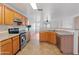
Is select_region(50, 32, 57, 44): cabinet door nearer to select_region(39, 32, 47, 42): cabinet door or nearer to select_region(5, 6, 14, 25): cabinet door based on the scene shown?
select_region(39, 32, 47, 42): cabinet door

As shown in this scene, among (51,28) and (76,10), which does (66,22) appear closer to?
(76,10)

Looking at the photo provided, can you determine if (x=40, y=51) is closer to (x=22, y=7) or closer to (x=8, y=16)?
(x=8, y=16)

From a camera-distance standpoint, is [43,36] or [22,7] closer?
[22,7]

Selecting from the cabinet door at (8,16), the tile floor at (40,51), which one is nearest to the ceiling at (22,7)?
the cabinet door at (8,16)

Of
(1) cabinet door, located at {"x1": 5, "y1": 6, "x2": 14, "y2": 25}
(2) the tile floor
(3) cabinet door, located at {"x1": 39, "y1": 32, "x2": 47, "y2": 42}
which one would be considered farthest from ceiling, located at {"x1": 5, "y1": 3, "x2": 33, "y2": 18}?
(2) the tile floor

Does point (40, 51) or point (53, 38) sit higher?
point (53, 38)

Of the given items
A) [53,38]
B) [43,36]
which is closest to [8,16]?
[53,38]

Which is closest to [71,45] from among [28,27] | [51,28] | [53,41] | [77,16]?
[77,16]

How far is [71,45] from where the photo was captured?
3975 mm

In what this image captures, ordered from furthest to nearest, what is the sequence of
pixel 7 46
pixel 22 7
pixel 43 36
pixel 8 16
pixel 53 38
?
pixel 43 36 → pixel 53 38 → pixel 22 7 → pixel 8 16 → pixel 7 46

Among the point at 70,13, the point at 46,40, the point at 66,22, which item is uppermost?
the point at 70,13

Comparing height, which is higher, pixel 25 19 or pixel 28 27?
pixel 25 19
